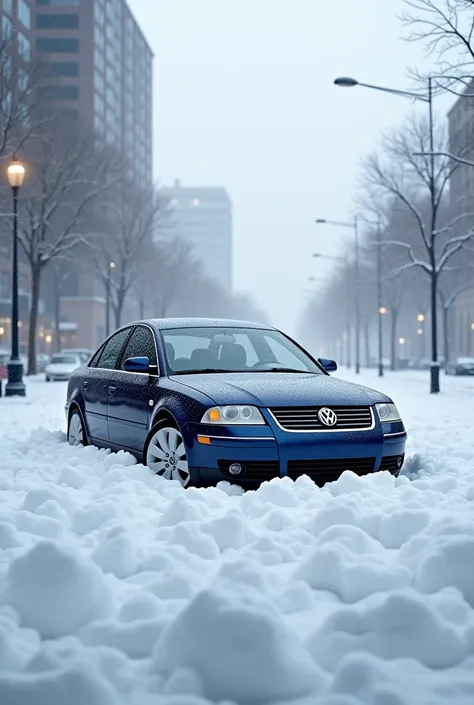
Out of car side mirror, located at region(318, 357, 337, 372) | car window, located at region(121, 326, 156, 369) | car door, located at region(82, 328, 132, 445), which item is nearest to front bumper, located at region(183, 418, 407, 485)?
car window, located at region(121, 326, 156, 369)

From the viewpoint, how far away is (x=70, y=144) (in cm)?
3631

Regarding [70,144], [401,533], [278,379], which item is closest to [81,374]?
[278,379]

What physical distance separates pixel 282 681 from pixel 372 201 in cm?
4548

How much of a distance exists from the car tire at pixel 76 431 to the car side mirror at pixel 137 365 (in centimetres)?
177

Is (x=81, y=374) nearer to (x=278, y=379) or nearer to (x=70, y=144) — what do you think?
(x=278, y=379)

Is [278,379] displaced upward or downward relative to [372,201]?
downward

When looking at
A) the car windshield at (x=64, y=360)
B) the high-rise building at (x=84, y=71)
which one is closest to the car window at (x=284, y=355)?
the car windshield at (x=64, y=360)

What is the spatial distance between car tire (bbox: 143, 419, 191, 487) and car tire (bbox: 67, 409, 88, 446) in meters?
2.03

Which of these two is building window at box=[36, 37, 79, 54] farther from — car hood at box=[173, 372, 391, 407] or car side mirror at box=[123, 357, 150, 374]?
car hood at box=[173, 372, 391, 407]

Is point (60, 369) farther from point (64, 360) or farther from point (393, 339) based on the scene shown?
point (393, 339)

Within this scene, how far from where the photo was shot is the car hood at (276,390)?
Answer: 6645 mm

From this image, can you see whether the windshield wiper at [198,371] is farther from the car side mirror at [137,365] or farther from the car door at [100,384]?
the car door at [100,384]

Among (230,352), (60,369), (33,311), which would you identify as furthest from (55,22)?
(230,352)

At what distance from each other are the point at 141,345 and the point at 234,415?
6.71 feet
